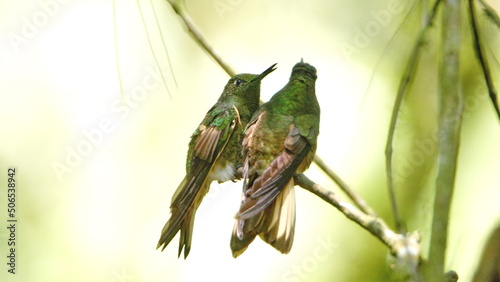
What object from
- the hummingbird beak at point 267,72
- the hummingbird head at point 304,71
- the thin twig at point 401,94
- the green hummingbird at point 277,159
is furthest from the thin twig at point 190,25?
the thin twig at point 401,94

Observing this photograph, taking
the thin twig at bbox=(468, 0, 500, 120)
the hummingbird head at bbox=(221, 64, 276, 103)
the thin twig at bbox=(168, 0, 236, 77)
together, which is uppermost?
the thin twig at bbox=(168, 0, 236, 77)

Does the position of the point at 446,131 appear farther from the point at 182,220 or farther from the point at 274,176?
the point at 182,220

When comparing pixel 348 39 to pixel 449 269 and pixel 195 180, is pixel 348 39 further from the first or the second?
pixel 449 269

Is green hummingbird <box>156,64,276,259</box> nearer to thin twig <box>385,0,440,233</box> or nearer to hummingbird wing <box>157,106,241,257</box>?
hummingbird wing <box>157,106,241,257</box>

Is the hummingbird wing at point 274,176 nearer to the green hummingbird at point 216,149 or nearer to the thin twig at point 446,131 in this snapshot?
the green hummingbird at point 216,149

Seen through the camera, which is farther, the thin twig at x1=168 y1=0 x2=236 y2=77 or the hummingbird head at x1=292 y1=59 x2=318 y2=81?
the hummingbird head at x1=292 y1=59 x2=318 y2=81
